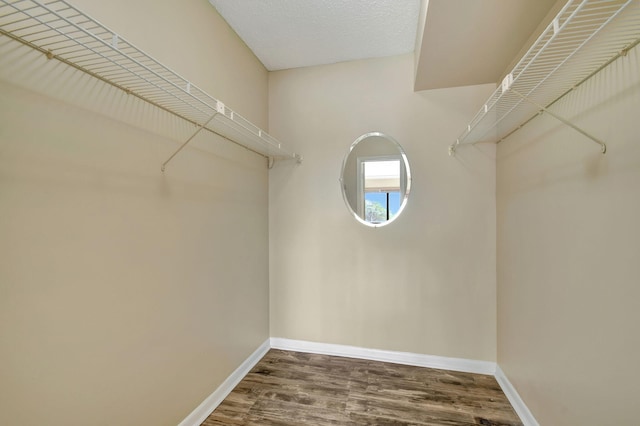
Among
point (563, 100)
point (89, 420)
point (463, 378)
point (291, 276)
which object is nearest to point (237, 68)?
point (291, 276)

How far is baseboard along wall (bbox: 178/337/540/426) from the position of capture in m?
1.53

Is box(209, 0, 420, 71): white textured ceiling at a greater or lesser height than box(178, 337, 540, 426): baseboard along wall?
greater

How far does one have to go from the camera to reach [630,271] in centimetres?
85

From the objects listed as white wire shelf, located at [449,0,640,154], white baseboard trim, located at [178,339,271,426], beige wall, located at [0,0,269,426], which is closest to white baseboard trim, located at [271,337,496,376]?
white baseboard trim, located at [178,339,271,426]

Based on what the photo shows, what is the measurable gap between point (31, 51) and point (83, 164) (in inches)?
14.1

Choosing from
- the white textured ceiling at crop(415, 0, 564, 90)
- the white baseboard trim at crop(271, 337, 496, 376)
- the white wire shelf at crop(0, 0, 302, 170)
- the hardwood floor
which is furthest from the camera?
the white baseboard trim at crop(271, 337, 496, 376)

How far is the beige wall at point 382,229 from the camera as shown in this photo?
78.8 inches

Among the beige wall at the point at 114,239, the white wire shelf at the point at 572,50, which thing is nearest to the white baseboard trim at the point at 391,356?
the beige wall at the point at 114,239

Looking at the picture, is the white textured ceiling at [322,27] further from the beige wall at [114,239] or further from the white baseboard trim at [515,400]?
the white baseboard trim at [515,400]

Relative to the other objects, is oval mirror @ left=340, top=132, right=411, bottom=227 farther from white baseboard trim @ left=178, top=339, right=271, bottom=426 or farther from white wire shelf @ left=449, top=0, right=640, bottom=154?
white baseboard trim @ left=178, top=339, right=271, bottom=426

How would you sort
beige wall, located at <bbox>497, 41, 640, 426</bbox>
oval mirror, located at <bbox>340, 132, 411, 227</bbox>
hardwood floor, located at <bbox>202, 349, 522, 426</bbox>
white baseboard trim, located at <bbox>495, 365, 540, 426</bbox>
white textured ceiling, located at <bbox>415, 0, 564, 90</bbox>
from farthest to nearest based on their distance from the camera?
oval mirror, located at <bbox>340, 132, 411, 227</bbox>, hardwood floor, located at <bbox>202, 349, 522, 426</bbox>, white baseboard trim, located at <bbox>495, 365, 540, 426</bbox>, white textured ceiling, located at <bbox>415, 0, 564, 90</bbox>, beige wall, located at <bbox>497, 41, 640, 426</bbox>

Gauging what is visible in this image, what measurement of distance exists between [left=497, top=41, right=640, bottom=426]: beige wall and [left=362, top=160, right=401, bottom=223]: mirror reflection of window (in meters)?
0.79

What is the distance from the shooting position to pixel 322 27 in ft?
5.92

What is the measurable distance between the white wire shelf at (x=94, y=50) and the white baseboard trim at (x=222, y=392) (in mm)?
1672
